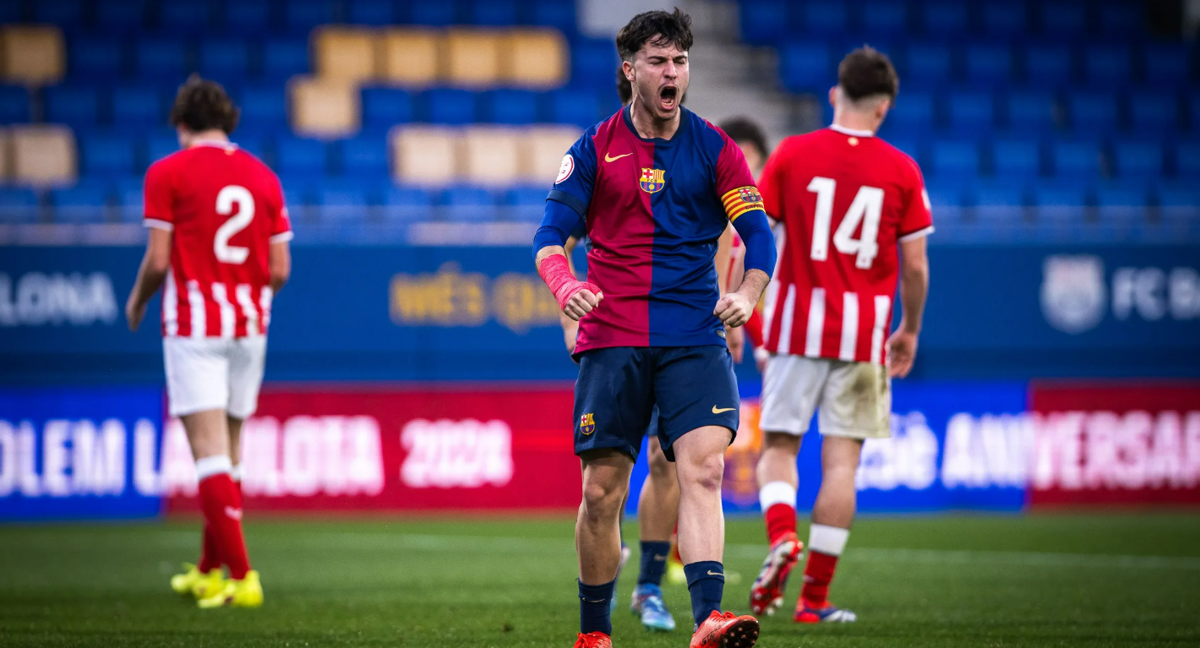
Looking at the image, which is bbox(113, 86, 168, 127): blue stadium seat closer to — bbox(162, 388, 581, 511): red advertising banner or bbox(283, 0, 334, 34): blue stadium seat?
bbox(283, 0, 334, 34): blue stadium seat

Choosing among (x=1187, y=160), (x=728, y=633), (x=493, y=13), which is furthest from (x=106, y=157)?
(x=1187, y=160)

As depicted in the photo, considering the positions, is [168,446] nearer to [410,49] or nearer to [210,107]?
[210,107]

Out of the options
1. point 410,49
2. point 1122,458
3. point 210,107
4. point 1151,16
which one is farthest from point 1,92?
point 1151,16

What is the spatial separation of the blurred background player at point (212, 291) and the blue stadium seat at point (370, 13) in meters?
10.4

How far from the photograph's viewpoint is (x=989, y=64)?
16328 mm

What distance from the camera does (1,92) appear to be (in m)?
13.5

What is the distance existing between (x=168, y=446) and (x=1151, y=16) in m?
14.2

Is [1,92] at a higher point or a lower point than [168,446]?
higher

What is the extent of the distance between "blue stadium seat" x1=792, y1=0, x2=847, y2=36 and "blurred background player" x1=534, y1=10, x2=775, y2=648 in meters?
13.4

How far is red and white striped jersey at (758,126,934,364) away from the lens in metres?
5.08

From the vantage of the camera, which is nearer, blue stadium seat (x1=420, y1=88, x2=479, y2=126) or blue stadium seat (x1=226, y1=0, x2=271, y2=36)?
blue stadium seat (x1=420, y1=88, x2=479, y2=126)

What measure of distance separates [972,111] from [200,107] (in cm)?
1176

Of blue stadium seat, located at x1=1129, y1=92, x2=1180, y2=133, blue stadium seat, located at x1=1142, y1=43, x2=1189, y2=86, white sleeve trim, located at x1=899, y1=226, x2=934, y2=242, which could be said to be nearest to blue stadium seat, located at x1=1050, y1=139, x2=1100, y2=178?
blue stadium seat, located at x1=1129, y1=92, x2=1180, y2=133

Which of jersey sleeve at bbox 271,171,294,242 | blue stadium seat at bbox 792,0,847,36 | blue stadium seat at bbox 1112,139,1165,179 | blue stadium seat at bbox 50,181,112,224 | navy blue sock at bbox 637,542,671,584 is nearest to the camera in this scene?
navy blue sock at bbox 637,542,671,584
